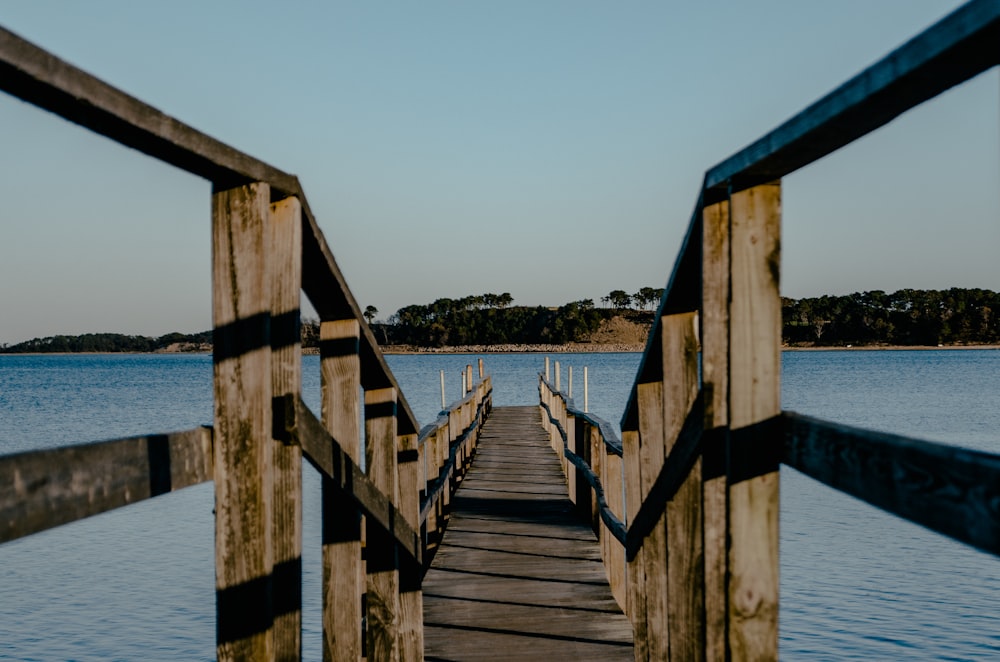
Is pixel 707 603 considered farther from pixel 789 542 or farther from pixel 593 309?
pixel 593 309

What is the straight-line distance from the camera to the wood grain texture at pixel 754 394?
2143 mm

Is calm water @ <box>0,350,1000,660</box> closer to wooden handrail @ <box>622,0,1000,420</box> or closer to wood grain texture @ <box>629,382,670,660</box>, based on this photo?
wood grain texture @ <box>629,382,670,660</box>

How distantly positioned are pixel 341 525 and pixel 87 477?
1917mm

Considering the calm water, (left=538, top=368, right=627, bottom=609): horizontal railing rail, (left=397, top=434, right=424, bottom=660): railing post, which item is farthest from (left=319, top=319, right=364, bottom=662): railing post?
the calm water

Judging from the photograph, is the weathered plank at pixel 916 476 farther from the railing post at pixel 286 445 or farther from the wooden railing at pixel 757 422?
the railing post at pixel 286 445

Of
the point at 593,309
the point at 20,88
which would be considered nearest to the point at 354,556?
the point at 20,88

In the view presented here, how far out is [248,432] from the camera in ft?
7.65

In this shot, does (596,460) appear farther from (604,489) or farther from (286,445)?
(286,445)

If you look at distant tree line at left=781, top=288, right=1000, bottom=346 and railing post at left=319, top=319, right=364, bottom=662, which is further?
distant tree line at left=781, top=288, right=1000, bottom=346

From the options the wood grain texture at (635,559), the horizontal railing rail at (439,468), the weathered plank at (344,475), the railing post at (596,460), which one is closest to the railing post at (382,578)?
the weathered plank at (344,475)

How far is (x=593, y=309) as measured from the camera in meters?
197

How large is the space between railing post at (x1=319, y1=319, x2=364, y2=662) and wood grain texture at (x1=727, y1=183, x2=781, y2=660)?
1.76 meters

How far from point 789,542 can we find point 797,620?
17.0ft

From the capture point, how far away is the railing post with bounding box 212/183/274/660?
2.33 metres
